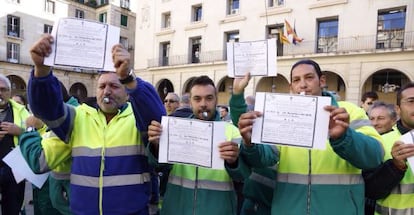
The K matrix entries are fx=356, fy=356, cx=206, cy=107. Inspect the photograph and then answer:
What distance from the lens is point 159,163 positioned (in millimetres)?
2627

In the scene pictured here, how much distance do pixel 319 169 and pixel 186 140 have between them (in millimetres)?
918

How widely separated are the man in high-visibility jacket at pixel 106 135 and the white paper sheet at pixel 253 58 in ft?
2.11

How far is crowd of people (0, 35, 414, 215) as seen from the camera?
2.31 metres

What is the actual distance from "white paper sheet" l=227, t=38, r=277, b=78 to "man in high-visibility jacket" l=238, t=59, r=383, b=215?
342 millimetres

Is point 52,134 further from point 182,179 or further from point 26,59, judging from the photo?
point 26,59

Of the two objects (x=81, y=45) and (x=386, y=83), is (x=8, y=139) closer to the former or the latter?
(x=81, y=45)

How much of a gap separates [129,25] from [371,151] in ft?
125

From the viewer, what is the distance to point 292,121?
2.23 metres

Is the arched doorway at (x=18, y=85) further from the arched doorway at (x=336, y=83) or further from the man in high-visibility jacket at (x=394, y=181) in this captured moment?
the man in high-visibility jacket at (x=394, y=181)

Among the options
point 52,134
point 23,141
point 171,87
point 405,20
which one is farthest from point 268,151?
point 171,87

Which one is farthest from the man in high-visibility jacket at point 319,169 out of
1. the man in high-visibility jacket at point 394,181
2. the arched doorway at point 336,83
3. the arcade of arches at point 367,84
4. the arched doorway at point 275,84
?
the arched doorway at point 275,84

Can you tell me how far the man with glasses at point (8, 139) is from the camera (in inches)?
162

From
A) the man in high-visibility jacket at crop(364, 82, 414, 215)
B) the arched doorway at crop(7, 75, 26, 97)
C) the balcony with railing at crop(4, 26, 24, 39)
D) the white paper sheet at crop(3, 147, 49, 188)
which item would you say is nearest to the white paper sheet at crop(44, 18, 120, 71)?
the white paper sheet at crop(3, 147, 49, 188)

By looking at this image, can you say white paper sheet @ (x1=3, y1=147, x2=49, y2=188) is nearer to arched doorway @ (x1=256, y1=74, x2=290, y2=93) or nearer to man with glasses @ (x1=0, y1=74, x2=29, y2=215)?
man with glasses @ (x1=0, y1=74, x2=29, y2=215)
